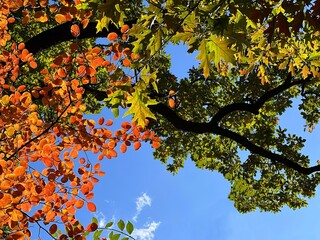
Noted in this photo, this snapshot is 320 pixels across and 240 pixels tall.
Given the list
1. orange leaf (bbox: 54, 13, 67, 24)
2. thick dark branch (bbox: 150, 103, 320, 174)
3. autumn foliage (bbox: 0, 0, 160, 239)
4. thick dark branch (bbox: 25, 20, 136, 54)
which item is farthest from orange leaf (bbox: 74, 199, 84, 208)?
thick dark branch (bbox: 150, 103, 320, 174)

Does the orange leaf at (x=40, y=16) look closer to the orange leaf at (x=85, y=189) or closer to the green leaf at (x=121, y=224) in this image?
the orange leaf at (x=85, y=189)

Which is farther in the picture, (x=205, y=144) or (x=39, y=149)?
(x=205, y=144)

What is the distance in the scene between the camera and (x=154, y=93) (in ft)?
41.5

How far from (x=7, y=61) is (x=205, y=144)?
884 cm

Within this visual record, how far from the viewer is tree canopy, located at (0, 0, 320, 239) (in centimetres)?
340

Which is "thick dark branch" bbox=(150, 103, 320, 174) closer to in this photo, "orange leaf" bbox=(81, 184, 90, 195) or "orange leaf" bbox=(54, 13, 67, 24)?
"orange leaf" bbox=(54, 13, 67, 24)

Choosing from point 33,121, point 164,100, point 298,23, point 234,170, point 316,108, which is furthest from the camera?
point 234,170

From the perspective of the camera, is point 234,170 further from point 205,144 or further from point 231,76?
point 231,76

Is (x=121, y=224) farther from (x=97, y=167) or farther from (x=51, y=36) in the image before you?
(x=51, y=36)

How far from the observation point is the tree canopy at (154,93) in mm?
3398

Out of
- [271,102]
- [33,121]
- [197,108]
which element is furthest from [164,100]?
[33,121]

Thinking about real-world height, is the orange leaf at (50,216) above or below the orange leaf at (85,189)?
below

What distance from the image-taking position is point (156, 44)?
352 cm

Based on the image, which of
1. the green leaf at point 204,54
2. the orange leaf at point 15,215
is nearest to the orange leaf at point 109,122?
the orange leaf at point 15,215
